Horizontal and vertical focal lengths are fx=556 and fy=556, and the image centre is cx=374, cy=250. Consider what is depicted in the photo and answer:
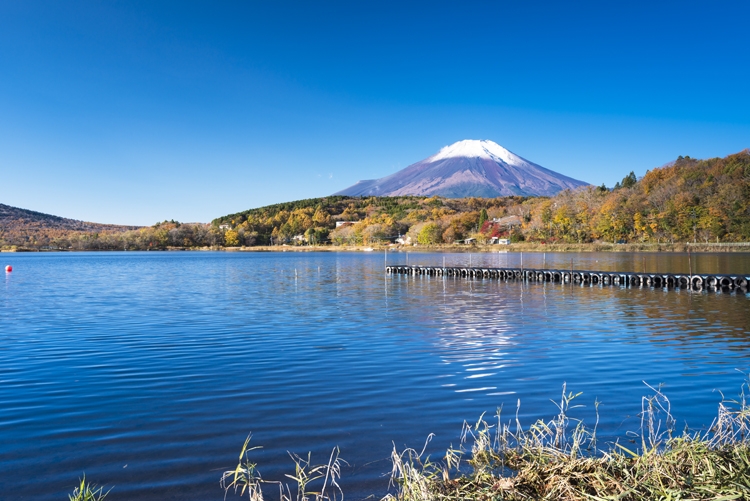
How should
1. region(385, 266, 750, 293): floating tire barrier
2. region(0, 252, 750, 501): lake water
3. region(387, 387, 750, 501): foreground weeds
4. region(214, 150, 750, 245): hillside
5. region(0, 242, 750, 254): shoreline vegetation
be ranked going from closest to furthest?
1. region(387, 387, 750, 501): foreground weeds
2. region(0, 252, 750, 501): lake water
3. region(385, 266, 750, 293): floating tire barrier
4. region(0, 242, 750, 254): shoreline vegetation
5. region(214, 150, 750, 245): hillside

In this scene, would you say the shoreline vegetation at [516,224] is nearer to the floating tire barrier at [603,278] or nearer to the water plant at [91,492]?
the floating tire barrier at [603,278]

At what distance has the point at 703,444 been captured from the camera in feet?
13.8

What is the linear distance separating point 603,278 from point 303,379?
24.3 metres

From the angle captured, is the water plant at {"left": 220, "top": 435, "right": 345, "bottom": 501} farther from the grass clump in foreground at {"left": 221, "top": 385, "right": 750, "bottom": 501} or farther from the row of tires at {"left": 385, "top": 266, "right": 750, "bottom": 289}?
the row of tires at {"left": 385, "top": 266, "right": 750, "bottom": 289}

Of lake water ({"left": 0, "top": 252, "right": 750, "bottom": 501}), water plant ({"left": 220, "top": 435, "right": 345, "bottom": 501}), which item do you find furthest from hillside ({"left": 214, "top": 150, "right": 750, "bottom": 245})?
water plant ({"left": 220, "top": 435, "right": 345, "bottom": 501})

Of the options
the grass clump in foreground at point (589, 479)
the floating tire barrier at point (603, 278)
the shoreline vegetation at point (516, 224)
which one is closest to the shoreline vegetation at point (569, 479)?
the grass clump in foreground at point (589, 479)

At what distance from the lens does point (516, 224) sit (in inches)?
4045

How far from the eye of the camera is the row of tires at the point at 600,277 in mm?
24453

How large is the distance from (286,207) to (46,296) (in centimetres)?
16803

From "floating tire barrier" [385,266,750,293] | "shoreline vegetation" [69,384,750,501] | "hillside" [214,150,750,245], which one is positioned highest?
"hillside" [214,150,750,245]

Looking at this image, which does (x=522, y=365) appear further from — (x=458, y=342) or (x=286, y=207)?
(x=286, y=207)

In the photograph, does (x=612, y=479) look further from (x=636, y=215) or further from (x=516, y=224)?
(x=516, y=224)

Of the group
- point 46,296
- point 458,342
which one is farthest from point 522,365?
point 46,296

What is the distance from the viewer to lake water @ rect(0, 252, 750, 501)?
5.39 meters
